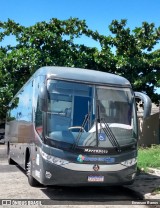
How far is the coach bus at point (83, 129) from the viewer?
30.9ft

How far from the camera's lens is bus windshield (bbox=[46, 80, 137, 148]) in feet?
31.6

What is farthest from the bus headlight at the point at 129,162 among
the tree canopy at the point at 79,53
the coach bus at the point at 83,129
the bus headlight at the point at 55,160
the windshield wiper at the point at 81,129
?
the tree canopy at the point at 79,53

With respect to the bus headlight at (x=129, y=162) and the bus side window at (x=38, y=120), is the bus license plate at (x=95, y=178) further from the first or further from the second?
the bus side window at (x=38, y=120)

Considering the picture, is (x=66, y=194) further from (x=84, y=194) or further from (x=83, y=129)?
(x=83, y=129)

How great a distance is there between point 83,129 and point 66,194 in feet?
5.80

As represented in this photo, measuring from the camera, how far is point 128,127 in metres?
10.2

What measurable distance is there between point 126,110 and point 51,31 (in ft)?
51.4

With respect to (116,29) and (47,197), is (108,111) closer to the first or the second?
(47,197)

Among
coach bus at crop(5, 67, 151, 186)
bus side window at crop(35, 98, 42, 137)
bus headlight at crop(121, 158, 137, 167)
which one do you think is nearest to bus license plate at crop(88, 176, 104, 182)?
coach bus at crop(5, 67, 151, 186)

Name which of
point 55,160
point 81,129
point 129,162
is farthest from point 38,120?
point 129,162

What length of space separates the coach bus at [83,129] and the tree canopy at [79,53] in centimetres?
1353

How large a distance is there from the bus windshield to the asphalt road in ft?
4.18

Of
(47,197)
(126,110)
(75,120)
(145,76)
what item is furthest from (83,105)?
(145,76)

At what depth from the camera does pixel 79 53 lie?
24469mm
